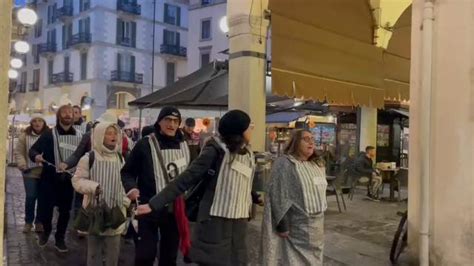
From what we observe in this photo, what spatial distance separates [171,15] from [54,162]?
46903 mm

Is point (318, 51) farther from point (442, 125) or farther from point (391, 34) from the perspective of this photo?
point (442, 125)

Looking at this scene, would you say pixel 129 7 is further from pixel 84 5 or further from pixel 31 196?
pixel 31 196

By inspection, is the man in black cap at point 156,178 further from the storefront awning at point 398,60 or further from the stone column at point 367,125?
the stone column at point 367,125

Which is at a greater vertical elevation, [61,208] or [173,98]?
[173,98]

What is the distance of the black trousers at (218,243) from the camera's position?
12.5 feet

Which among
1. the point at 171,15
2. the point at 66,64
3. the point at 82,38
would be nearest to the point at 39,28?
the point at 66,64

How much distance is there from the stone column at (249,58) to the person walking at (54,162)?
10.4ft

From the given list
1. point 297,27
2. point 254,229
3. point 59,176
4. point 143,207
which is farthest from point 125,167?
point 297,27

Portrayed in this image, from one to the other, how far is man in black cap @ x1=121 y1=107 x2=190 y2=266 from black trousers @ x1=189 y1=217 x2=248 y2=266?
0.55 m

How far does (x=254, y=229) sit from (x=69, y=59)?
45.0 m

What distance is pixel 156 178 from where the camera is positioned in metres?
4.46

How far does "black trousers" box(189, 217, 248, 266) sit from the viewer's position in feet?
12.5

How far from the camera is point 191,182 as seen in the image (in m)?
3.91

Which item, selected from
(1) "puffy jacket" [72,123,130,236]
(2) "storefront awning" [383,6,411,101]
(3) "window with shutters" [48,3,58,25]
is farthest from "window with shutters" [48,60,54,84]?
(1) "puffy jacket" [72,123,130,236]
